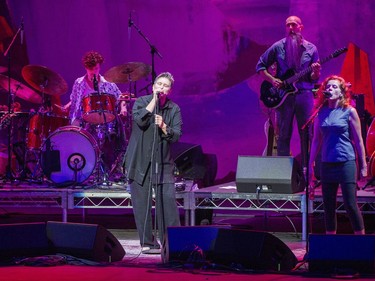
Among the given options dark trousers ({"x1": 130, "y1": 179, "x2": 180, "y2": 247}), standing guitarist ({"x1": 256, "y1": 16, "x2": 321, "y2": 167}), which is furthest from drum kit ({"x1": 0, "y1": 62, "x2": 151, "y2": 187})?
standing guitarist ({"x1": 256, "y1": 16, "x2": 321, "y2": 167})

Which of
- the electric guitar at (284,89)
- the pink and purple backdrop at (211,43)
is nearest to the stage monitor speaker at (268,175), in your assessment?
the electric guitar at (284,89)

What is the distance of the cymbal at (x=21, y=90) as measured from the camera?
37.5ft

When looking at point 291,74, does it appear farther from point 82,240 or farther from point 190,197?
point 82,240

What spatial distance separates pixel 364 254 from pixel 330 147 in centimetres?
144

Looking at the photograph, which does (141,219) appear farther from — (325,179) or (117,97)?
(117,97)

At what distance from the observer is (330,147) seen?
7.30 metres

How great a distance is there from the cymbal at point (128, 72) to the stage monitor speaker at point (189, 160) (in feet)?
4.65

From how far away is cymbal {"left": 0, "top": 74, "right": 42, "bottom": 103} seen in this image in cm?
1143

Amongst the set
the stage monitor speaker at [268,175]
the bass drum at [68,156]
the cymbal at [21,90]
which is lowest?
the stage monitor speaker at [268,175]

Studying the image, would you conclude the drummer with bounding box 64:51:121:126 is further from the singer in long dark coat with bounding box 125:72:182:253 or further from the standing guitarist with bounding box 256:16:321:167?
the singer in long dark coat with bounding box 125:72:182:253

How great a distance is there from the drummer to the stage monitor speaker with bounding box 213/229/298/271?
14.1 feet

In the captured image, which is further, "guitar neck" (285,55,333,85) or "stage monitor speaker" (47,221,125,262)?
"guitar neck" (285,55,333,85)

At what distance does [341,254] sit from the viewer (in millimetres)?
6234

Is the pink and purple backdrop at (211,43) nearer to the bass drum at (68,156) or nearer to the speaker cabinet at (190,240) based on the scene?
the bass drum at (68,156)
